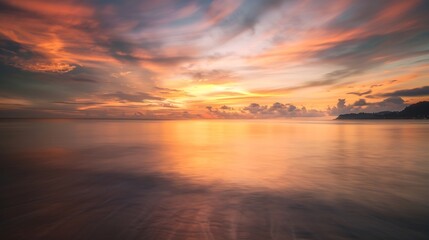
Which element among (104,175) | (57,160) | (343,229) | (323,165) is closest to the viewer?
(343,229)

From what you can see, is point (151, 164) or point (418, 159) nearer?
point (151, 164)

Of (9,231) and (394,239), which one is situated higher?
(9,231)

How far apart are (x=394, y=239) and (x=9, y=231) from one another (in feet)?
29.9

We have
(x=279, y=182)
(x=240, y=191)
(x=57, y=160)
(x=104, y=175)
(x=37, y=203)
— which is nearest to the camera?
(x=37, y=203)

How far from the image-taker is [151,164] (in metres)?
15.8

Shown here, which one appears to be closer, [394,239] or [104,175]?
[394,239]

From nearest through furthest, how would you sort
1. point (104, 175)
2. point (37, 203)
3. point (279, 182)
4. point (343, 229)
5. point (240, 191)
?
point (343, 229)
point (37, 203)
point (240, 191)
point (279, 182)
point (104, 175)

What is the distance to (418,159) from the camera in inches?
683

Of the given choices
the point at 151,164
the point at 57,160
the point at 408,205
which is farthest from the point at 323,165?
the point at 57,160

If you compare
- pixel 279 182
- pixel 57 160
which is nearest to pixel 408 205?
pixel 279 182

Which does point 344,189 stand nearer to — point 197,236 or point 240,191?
point 240,191

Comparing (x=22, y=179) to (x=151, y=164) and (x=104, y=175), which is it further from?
(x=151, y=164)

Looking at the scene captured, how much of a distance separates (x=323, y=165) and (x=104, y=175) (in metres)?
12.9

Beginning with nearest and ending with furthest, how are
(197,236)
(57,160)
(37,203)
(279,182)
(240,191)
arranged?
(197,236) < (37,203) < (240,191) < (279,182) < (57,160)
